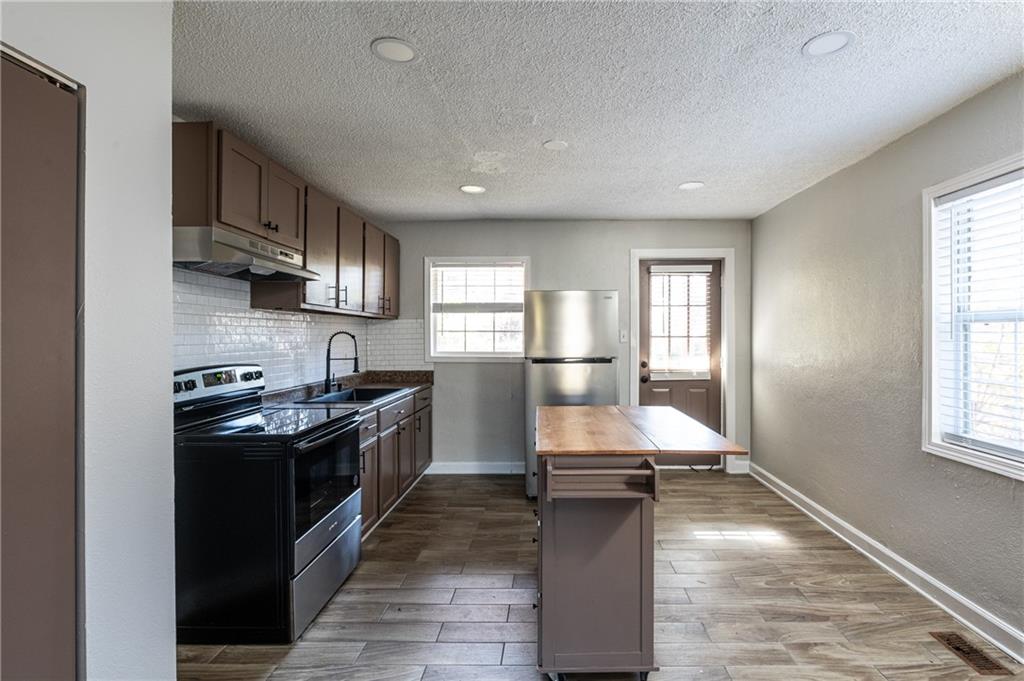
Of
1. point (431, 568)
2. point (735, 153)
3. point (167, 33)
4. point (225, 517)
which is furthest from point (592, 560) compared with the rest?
point (735, 153)

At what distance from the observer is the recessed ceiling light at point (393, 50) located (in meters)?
1.79

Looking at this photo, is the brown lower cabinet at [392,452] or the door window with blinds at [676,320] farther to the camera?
the door window with blinds at [676,320]

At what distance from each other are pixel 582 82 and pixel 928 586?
2.91 m

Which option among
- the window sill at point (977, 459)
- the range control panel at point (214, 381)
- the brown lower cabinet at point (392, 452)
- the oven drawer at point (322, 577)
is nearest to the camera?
the window sill at point (977, 459)

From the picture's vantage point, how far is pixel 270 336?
323cm

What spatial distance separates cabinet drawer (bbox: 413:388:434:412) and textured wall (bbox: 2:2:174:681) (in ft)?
9.07

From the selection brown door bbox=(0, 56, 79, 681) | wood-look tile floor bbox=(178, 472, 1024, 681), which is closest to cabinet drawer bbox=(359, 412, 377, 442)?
wood-look tile floor bbox=(178, 472, 1024, 681)

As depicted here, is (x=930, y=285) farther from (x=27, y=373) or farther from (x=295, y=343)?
(x=295, y=343)

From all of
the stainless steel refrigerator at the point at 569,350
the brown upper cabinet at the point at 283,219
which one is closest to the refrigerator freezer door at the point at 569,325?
the stainless steel refrigerator at the point at 569,350

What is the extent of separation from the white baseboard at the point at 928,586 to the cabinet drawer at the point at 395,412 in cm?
305

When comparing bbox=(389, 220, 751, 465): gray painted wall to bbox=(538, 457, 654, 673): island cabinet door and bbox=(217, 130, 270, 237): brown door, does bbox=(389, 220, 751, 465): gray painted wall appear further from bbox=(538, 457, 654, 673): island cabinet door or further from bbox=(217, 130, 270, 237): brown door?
bbox=(538, 457, 654, 673): island cabinet door

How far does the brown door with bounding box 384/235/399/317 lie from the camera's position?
14.2 feet

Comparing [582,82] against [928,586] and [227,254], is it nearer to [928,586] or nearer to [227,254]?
[227,254]

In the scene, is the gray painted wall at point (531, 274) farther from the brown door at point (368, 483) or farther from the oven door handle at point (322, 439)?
the oven door handle at point (322, 439)
